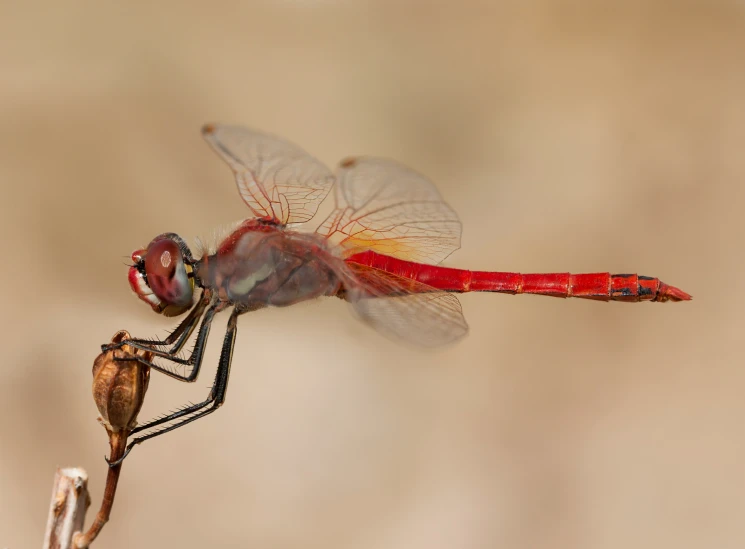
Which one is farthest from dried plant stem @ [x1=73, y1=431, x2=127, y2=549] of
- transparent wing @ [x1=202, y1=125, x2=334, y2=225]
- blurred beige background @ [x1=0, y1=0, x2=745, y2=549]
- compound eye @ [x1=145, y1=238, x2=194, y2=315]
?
blurred beige background @ [x1=0, y1=0, x2=745, y2=549]

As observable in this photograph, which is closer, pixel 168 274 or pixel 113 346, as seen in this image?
pixel 113 346

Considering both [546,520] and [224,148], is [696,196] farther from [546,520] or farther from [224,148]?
[224,148]

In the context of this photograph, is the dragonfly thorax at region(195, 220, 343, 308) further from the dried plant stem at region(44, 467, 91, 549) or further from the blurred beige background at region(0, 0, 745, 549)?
the blurred beige background at region(0, 0, 745, 549)

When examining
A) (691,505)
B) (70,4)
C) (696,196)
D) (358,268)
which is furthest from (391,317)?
(70,4)

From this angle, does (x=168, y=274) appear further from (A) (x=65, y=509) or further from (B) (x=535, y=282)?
(B) (x=535, y=282)

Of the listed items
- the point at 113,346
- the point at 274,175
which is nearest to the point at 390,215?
the point at 274,175

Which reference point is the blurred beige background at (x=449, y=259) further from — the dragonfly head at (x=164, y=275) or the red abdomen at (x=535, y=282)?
the dragonfly head at (x=164, y=275)
